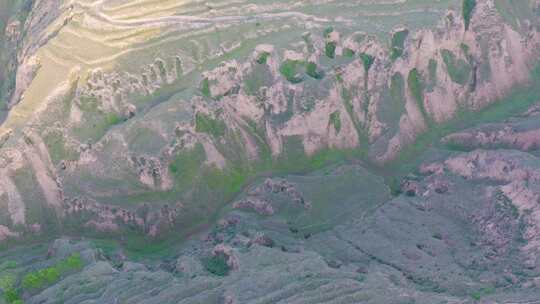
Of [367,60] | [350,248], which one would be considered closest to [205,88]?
[367,60]

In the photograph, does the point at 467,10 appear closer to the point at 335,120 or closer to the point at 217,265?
the point at 335,120

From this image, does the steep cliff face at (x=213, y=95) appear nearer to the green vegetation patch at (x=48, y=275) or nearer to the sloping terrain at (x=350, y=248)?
the sloping terrain at (x=350, y=248)

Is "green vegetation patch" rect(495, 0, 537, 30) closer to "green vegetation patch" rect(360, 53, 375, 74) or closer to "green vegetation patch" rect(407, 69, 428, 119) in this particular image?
"green vegetation patch" rect(407, 69, 428, 119)

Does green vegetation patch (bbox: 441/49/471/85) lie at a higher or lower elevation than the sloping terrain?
higher

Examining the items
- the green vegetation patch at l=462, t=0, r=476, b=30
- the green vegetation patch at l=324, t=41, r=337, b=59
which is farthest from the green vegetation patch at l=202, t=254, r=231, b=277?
the green vegetation patch at l=462, t=0, r=476, b=30

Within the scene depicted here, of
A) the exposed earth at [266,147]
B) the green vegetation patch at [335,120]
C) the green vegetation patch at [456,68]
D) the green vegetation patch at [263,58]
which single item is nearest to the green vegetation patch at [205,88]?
the exposed earth at [266,147]

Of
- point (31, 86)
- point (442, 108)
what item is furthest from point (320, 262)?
point (31, 86)
